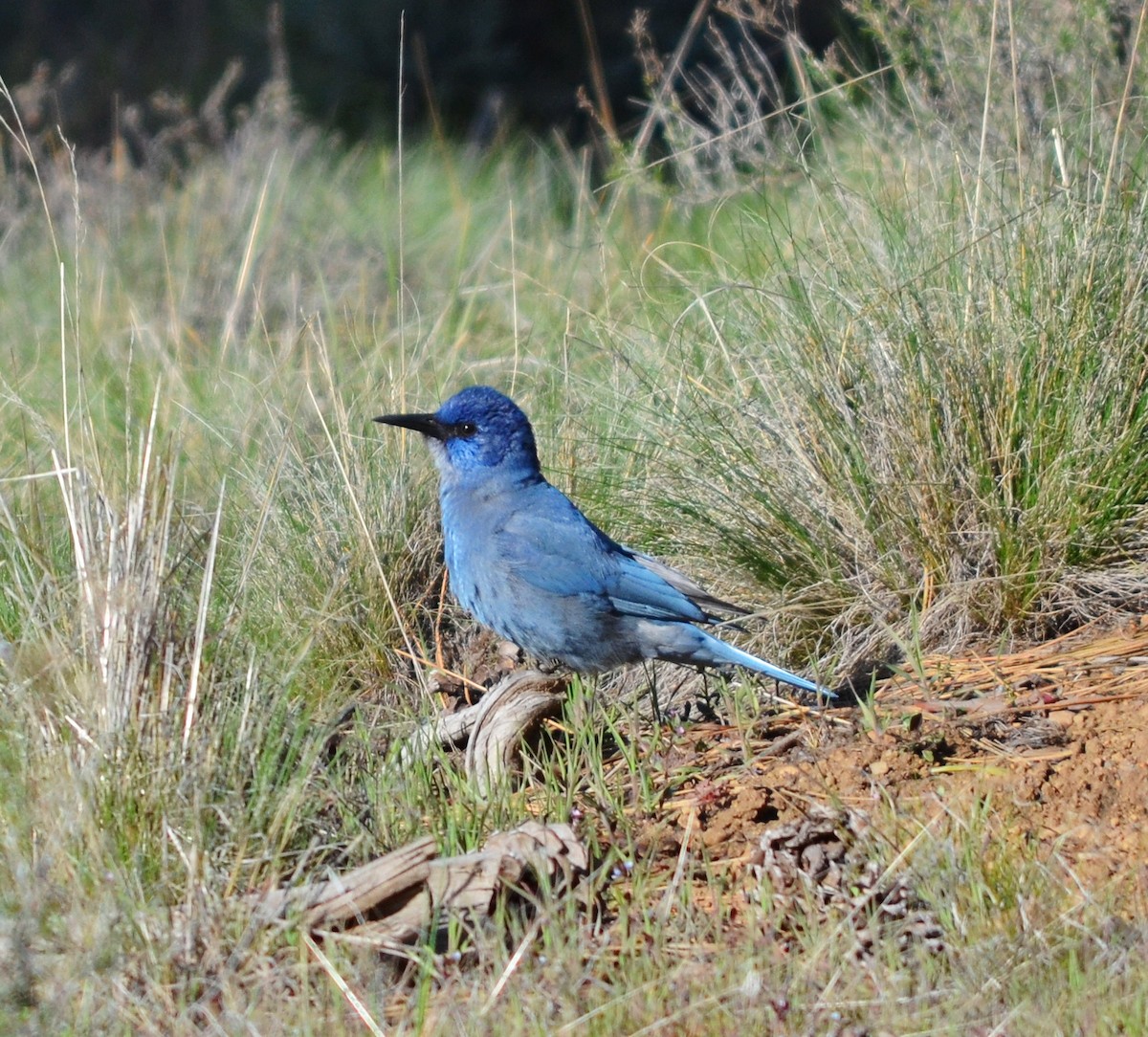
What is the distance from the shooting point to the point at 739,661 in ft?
12.5

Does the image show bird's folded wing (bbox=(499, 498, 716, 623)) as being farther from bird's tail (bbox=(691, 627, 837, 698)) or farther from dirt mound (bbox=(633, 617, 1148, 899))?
dirt mound (bbox=(633, 617, 1148, 899))

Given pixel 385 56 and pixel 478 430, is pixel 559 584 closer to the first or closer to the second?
pixel 478 430

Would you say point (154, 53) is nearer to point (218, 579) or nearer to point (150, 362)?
point (150, 362)

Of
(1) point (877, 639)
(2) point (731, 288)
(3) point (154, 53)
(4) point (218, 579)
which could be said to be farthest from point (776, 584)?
(3) point (154, 53)

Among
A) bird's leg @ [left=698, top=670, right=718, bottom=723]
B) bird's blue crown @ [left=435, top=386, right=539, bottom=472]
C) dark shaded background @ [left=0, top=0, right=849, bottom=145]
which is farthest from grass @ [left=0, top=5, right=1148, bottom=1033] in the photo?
dark shaded background @ [left=0, top=0, right=849, bottom=145]

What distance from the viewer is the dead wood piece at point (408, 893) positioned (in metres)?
2.78

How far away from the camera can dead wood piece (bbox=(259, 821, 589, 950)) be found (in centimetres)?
278

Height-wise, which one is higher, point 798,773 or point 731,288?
point 731,288

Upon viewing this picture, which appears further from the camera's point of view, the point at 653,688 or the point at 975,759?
the point at 653,688

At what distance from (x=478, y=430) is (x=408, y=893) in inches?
65.5

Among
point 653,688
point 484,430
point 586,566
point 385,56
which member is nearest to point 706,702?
point 653,688

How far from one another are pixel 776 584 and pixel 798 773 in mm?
814

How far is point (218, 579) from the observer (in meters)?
3.98

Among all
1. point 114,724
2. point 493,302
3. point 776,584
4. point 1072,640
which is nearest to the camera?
point 114,724
